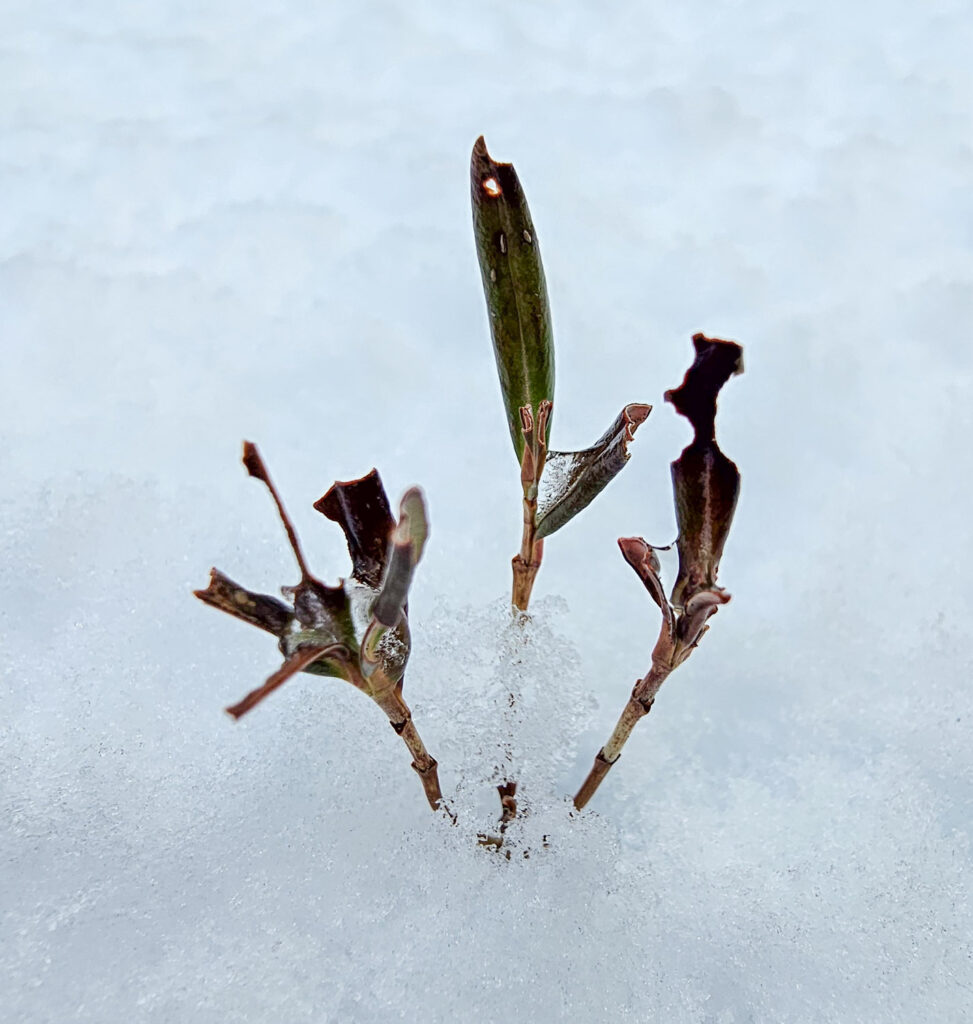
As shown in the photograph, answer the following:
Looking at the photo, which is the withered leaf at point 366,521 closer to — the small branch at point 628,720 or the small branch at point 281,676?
the small branch at point 281,676

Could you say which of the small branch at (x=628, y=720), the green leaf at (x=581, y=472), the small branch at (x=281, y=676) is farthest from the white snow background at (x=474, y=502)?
the small branch at (x=281, y=676)

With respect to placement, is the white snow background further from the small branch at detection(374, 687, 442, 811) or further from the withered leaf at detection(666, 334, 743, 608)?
the withered leaf at detection(666, 334, 743, 608)

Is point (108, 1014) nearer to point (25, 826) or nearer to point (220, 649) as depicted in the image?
point (25, 826)

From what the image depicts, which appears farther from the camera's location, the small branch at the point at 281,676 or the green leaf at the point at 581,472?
the green leaf at the point at 581,472

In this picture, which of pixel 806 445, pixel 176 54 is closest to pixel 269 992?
pixel 806 445

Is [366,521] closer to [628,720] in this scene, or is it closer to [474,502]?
[628,720]

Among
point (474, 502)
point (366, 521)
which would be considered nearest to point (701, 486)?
point (366, 521)
